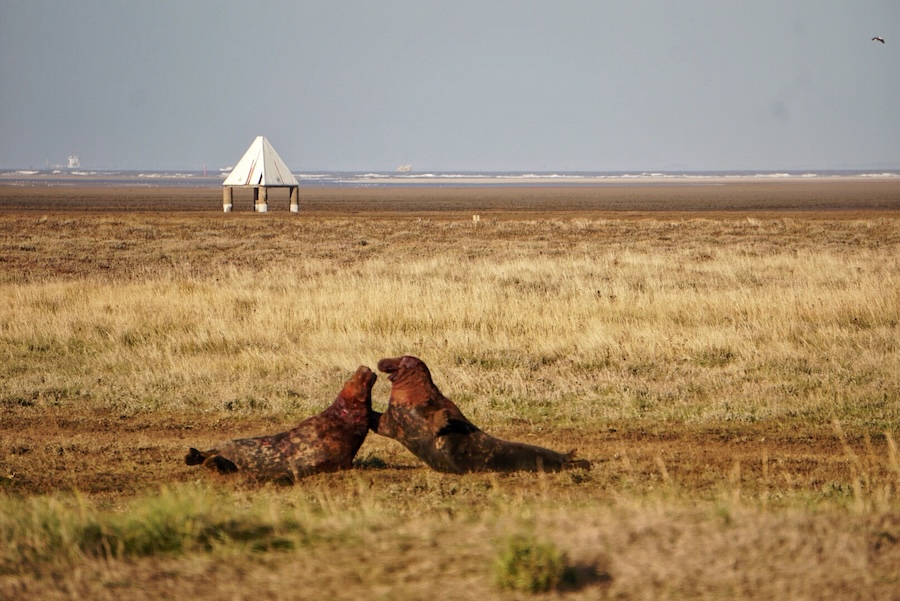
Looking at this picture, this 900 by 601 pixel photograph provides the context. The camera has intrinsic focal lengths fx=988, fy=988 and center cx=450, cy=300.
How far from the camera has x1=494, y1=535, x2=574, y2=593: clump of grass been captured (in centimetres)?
403

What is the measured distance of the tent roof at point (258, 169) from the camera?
50.1 m

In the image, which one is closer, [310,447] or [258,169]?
[310,447]

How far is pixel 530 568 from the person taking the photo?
405cm

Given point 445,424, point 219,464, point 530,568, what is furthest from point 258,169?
point 530,568

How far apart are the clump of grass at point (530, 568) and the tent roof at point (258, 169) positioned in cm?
4724

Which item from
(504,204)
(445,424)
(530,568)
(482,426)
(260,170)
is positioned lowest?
(482,426)

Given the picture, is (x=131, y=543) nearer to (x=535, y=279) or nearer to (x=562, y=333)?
(x=562, y=333)

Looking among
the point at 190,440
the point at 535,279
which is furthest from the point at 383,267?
the point at 190,440

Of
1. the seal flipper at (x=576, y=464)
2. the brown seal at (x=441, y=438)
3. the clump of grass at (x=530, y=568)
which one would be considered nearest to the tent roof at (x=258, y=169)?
the brown seal at (x=441, y=438)

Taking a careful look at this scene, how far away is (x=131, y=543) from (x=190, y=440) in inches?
153

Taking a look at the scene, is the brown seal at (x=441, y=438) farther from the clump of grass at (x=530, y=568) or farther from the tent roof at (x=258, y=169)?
the tent roof at (x=258, y=169)

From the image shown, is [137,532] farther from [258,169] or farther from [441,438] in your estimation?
[258,169]

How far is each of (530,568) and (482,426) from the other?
4899 mm

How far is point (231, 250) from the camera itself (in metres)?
31.3
